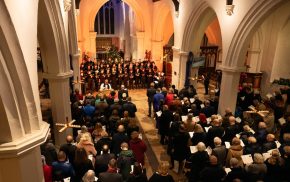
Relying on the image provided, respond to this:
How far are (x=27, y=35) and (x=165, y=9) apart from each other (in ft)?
44.7

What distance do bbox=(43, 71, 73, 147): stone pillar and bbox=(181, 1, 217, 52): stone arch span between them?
5.93 m

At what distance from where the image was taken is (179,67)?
12477mm

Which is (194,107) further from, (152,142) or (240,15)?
(240,15)

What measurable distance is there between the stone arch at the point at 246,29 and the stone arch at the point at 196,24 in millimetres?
2489

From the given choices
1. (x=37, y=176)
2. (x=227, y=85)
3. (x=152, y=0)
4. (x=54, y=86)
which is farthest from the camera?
(x=152, y=0)

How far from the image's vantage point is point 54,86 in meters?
6.95

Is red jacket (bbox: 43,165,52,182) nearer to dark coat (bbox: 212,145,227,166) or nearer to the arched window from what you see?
dark coat (bbox: 212,145,227,166)

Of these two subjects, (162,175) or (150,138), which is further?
(150,138)

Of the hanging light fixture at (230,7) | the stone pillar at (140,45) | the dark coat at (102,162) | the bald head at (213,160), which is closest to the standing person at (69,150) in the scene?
the dark coat at (102,162)

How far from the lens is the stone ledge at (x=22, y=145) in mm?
3285

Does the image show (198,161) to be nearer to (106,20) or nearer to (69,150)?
(69,150)

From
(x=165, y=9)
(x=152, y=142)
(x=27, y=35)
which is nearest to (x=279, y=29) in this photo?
(x=165, y=9)

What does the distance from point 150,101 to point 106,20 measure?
14.8m

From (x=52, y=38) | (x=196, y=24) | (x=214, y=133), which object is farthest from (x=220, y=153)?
(x=196, y=24)
